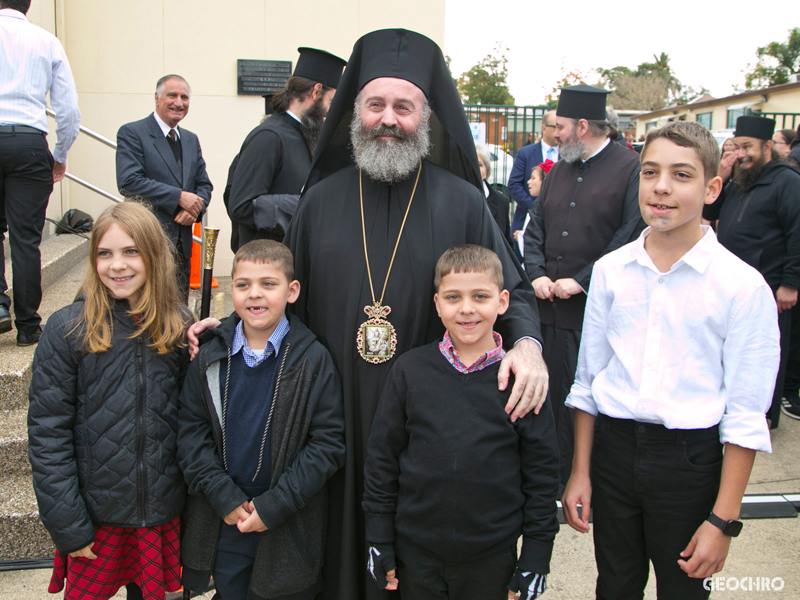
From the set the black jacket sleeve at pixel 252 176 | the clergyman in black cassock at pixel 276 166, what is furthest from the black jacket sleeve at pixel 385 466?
the black jacket sleeve at pixel 252 176

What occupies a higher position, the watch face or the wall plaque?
the wall plaque

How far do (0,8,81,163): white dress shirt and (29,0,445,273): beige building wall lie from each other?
3922 mm

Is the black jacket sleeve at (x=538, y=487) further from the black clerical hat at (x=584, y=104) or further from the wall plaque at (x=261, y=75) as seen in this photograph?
the wall plaque at (x=261, y=75)

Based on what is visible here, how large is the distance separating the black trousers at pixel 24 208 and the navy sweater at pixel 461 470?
2759 mm

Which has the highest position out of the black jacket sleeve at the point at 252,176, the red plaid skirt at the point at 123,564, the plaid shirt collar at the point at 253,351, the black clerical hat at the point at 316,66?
the black clerical hat at the point at 316,66

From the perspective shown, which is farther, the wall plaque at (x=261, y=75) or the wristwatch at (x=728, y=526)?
the wall plaque at (x=261, y=75)

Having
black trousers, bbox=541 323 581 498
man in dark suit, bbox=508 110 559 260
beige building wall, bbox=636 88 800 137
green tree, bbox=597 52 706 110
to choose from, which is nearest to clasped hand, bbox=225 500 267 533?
black trousers, bbox=541 323 581 498

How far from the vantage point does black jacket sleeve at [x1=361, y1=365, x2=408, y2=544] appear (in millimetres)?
2041

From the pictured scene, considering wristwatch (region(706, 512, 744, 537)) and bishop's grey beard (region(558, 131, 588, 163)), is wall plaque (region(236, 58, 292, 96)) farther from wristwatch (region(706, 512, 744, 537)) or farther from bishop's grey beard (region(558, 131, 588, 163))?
wristwatch (region(706, 512, 744, 537))

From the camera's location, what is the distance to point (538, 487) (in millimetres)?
1993

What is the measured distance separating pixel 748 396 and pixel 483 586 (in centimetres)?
101

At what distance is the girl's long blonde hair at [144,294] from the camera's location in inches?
86.0

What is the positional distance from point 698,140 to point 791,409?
4152 millimetres

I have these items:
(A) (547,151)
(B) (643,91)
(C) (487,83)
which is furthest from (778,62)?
(A) (547,151)
